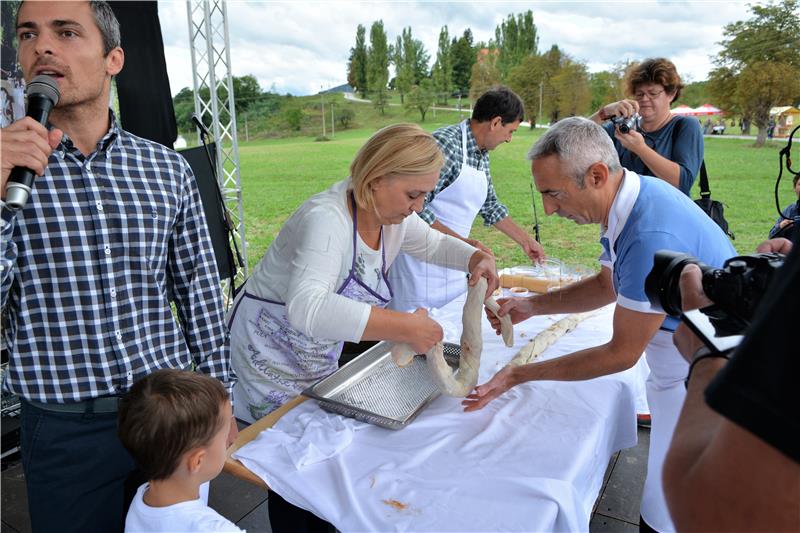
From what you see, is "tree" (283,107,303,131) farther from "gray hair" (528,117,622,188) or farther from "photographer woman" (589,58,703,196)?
"gray hair" (528,117,622,188)

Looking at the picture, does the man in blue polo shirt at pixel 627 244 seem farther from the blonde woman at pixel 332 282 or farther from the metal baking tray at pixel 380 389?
the blonde woman at pixel 332 282

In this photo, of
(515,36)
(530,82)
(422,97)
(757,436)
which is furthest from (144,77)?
(515,36)

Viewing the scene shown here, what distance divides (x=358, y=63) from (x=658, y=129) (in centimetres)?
2021

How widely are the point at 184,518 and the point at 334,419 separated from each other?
51 cm

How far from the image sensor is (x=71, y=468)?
4.88 feet

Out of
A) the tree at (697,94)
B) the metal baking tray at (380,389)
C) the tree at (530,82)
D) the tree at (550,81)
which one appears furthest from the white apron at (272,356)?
the tree at (697,94)

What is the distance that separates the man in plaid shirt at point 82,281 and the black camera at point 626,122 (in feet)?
8.80

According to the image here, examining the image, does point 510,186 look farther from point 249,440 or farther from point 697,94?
point 249,440

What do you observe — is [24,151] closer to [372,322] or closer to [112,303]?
[112,303]

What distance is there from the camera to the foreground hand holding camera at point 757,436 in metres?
0.52

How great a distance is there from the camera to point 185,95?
6.84m

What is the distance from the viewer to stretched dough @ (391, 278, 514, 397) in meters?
1.72

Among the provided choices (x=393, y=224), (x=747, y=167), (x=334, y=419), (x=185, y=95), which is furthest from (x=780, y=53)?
(x=334, y=419)

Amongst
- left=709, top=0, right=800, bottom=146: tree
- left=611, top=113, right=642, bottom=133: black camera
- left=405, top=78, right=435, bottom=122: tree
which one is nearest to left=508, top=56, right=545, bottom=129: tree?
left=405, top=78, right=435, bottom=122: tree
